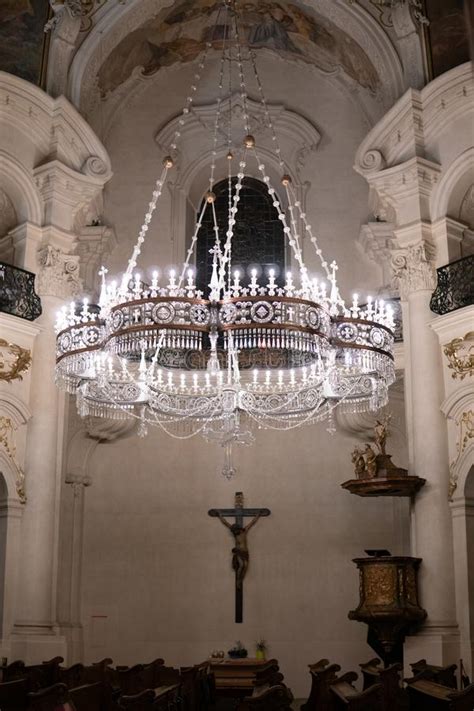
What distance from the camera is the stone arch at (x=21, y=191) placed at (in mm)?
13492

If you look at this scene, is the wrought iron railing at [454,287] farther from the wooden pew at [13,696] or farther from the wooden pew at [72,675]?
the wooden pew at [13,696]

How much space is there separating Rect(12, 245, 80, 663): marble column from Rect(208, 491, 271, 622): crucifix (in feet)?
10.4

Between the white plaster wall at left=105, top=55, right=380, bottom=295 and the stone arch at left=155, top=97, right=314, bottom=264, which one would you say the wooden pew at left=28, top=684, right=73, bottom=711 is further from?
the stone arch at left=155, top=97, right=314, bottom=264

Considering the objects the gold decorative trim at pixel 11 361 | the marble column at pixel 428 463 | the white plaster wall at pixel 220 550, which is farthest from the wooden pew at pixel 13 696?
the white plaster wall at pixel 220 550

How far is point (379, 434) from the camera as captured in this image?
12953mm

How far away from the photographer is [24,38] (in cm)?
1401

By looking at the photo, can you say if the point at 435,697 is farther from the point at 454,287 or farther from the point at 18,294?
the point at 18,294

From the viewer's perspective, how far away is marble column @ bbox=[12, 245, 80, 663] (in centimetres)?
1213

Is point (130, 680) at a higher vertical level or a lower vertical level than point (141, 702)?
lower

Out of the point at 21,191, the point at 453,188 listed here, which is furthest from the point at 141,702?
the point at 453,188

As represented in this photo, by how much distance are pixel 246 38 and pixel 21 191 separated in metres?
5.36

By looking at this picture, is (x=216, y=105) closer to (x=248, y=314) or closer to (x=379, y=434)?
(x=379, y=434)

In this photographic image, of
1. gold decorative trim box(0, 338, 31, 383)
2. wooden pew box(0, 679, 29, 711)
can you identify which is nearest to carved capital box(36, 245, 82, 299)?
gold decorative trim box(0, 338, 31, 383)

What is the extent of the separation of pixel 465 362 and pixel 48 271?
5.73 meters
